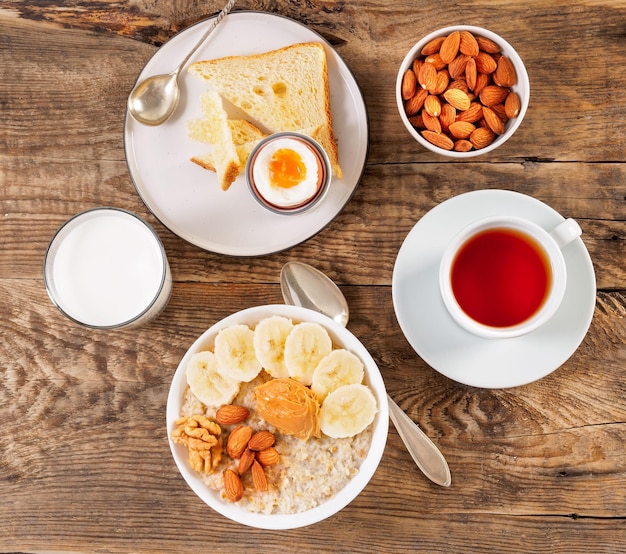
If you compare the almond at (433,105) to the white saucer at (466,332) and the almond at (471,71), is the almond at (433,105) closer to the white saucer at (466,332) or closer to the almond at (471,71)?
the almond at (471,71)

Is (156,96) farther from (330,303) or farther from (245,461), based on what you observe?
(245,461)

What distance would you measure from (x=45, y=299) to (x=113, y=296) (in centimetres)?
19

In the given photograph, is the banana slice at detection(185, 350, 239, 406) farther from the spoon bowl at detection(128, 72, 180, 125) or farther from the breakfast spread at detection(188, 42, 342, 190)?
the spoon bowl at detection(128, 72, 180, 125)

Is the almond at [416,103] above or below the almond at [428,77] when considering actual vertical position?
below

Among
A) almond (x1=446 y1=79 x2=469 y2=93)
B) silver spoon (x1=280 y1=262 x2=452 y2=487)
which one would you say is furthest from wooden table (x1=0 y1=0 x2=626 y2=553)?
almond (x1=446 y1=79 x2=469 y2=93)

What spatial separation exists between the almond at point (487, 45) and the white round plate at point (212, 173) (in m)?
0.26

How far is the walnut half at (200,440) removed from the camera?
119cm

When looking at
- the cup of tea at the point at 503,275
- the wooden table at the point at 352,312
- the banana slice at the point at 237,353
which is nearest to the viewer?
the cup of tea at the point at 503,275

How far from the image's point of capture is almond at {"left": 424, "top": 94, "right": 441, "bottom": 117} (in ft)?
4.12

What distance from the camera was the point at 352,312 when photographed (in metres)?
1.35

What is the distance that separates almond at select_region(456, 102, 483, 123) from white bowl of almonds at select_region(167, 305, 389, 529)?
47 centimetres

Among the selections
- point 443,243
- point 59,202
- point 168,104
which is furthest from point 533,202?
point 59,202

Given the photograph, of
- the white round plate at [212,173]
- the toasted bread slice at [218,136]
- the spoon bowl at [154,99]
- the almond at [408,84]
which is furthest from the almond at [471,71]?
the spoon bowl at [154,99]

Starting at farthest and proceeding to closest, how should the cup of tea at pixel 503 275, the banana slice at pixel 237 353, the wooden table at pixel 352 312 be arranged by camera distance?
the wooden table at pixel 352 312 → the banana slice at pixel 237 353 → the cup of tea at pixel 503 275
